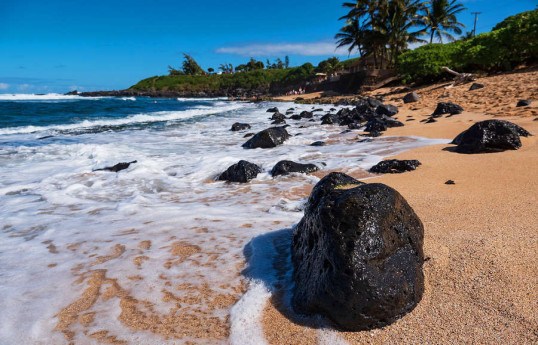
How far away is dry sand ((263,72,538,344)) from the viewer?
1.49 m

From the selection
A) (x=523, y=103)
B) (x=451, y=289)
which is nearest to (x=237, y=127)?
(x=523, y=103)

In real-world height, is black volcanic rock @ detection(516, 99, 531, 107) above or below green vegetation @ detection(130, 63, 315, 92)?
below

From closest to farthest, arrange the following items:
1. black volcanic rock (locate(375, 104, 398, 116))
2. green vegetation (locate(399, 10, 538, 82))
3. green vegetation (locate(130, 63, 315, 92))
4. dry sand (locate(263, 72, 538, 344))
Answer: dry sand (locate(263, 72, 538, 344)) < black volcanic rock (locate(375, 104, 398, 116)) < green vegetation (locate(399, 10, 538, 82)) < green vegetation (locate(130, 63, 315, 92))

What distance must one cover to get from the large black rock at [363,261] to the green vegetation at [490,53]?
1887cm

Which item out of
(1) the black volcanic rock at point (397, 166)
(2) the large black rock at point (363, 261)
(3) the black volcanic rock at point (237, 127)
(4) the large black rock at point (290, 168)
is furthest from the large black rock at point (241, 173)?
(3) the black volcanic rock at point (237, 127)

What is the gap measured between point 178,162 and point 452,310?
5.84 m

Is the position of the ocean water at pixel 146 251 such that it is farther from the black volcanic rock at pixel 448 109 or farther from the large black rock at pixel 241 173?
the black volcanic rock at pixel 448 109

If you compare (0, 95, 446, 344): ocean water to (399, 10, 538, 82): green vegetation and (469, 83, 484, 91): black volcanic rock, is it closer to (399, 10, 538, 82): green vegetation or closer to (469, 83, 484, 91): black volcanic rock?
(469, 83, 484, 91): black volcanic rock

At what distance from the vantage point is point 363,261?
5.14ft

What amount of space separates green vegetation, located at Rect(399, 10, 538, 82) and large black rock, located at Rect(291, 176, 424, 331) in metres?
18.9

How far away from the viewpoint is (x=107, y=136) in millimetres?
10844

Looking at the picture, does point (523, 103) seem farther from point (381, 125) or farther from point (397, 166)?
point (397, 166)

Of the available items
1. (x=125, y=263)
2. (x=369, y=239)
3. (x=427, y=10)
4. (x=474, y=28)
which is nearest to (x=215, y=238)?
(x=125, y=263)

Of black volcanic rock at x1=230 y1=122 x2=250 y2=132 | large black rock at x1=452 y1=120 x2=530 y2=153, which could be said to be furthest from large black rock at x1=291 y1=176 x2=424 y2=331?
black volcanic rock at x1=230 y1=122 x2=250 y2=132
